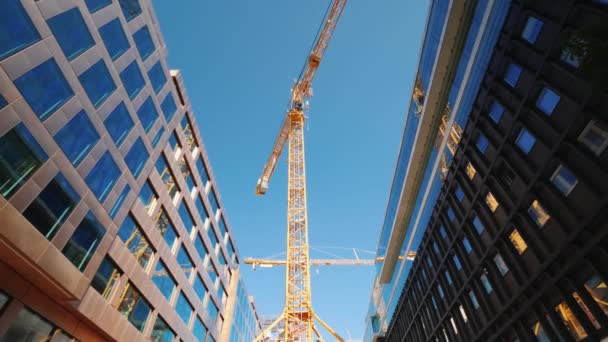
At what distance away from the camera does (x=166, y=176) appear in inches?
1120

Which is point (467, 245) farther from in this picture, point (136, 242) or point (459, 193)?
point (136, 242)

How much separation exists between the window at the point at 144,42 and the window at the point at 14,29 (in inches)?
383

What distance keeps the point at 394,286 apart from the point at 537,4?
3294 cm

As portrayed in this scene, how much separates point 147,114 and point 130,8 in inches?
297

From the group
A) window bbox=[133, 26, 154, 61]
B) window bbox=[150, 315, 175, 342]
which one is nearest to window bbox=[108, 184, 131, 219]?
window bbox=[133, 26, 154, 61]

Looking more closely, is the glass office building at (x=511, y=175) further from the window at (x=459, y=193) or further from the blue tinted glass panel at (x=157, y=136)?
the blue tinted glass panel at (x=157, y=136)

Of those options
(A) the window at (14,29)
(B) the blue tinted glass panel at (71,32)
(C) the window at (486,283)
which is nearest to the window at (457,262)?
(C) the window at (486,283)

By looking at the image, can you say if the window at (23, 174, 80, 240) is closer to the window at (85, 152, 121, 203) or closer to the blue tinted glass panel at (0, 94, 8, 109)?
the window at (85, 152, 121, 203)

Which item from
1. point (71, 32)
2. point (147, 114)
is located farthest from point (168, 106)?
point (71, 32)

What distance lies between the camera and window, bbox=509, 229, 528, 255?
15.2 m

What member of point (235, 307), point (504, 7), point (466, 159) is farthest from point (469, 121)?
point (235, 307)

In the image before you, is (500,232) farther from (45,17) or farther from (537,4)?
(45,17)

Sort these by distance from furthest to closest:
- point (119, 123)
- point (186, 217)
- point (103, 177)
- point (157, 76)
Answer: point (186, 217)
point (157, 76)
point (119, 123)
point (103, 177)

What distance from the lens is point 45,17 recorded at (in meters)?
15.1
